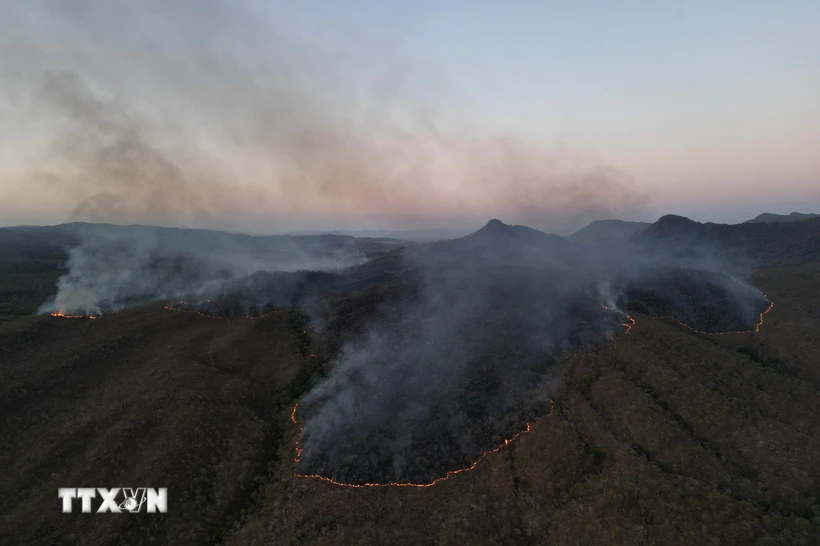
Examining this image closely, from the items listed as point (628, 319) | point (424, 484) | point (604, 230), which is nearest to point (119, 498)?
point (424, 484)

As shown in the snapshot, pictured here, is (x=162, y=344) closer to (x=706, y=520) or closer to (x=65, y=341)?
(x=65, y=341)

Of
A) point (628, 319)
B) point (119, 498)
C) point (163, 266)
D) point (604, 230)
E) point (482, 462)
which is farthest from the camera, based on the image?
point (604, 230)

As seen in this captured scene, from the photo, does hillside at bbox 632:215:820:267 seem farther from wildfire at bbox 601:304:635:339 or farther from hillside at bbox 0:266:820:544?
wildfire at bbox 601:304:635:339

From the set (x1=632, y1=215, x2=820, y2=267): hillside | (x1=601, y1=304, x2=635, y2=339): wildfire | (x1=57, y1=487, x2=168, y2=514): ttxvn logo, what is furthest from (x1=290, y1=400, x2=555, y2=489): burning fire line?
(x1=632, y1=215, x2=820, y2=267): hillside

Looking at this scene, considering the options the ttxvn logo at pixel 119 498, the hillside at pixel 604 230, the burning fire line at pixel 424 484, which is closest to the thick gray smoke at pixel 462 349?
the burning fire line at pixel 424 484

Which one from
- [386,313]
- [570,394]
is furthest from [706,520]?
[386,313]

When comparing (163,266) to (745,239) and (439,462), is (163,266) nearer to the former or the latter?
(439,462)
